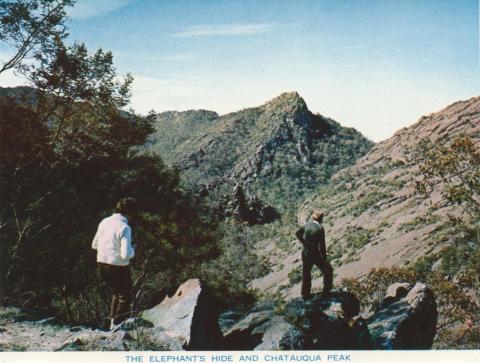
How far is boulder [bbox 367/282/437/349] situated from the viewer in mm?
6734

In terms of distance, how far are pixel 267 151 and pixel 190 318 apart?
84.5 metres

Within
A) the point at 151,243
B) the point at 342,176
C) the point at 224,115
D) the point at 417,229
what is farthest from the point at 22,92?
the point at 224,115

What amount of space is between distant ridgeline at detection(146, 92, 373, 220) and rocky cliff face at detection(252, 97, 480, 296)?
9819mm

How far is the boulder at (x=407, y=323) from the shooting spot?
6734 millimetres

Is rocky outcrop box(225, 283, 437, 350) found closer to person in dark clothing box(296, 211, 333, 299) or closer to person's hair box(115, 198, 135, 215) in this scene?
person in dark clothing box(296, 211, 333, 299)

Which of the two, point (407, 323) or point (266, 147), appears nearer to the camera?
point (407, 323)

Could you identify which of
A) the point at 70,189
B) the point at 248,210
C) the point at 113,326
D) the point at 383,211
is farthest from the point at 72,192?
the point at 248,210

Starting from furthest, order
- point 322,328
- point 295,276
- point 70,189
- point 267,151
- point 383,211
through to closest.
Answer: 1. point 267,151
2. point 383,211
3. point 295,276
4. point 70,189
5. point 322,328

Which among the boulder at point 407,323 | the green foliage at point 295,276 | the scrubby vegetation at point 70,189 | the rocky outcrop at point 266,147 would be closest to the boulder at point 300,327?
the boulder at point 407,323

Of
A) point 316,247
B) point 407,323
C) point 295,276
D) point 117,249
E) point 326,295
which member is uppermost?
point 117,249

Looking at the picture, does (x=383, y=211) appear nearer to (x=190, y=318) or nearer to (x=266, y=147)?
(x=266, y=147)

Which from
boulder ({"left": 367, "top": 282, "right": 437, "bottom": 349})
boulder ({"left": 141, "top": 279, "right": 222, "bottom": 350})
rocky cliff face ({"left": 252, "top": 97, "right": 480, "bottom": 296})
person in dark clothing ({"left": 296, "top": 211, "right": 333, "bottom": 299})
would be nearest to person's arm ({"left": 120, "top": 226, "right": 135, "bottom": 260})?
boulder ({"left": 141, "top": 279, "right": 222, "bottom": 350})

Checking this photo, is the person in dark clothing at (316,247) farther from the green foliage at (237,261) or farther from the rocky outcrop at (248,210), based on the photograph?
the rocky outcrop at (248,210)

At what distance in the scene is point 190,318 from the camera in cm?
594
